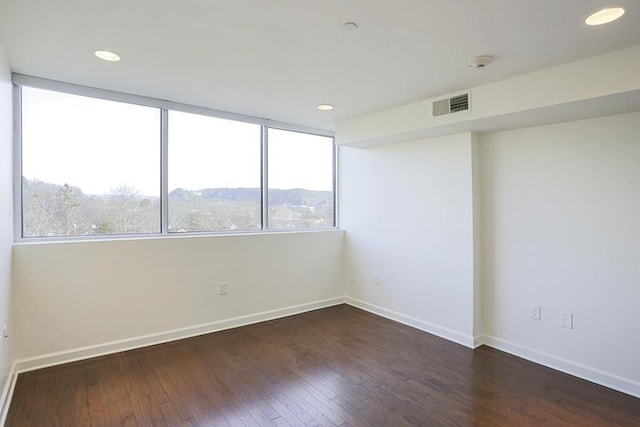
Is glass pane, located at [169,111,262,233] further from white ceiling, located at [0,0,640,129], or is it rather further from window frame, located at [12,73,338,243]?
white ceiling, located at [0,0,640,129]

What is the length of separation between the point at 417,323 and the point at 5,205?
3819 millimetres

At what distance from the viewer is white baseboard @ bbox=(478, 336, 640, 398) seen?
2588mm

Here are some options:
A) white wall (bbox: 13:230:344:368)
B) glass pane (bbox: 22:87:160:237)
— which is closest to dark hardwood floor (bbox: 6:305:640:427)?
white wall (bbox: 13:230:344:368)

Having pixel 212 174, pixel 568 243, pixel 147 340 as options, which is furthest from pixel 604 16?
pixel 147 340

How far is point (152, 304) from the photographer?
3385 millimetres

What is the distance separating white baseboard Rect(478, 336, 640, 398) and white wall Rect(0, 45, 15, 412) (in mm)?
3911

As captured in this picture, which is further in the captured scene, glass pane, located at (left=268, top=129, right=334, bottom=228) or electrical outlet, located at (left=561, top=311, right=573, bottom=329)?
glass pane, located at (left=268, top=129, right=334, bottom=228)

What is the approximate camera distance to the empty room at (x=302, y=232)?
85.6 inches

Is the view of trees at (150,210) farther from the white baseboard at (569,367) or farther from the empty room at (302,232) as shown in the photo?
the white baseboard at (569,367)

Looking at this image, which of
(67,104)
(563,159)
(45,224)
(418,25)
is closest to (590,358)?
(563,159)

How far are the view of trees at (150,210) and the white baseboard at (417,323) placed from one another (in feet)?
4.04

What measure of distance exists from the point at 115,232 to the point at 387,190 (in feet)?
9.68

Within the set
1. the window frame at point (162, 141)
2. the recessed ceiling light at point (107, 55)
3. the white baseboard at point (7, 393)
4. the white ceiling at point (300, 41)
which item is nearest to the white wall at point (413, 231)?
the window frame at point (162, 141)

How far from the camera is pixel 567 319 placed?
2918 millimetres
